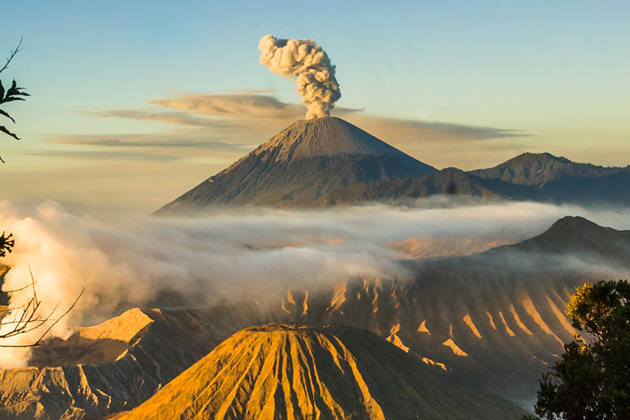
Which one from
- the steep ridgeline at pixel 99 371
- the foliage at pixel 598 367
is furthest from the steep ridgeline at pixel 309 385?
the foliage at pixel 598 367

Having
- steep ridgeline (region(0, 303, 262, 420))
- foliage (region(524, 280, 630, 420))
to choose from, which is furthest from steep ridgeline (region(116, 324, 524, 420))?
foliage (region(524, 280, 630, 420))

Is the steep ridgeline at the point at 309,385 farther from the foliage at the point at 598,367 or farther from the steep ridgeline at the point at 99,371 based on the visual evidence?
the foliage at the point at 598,367

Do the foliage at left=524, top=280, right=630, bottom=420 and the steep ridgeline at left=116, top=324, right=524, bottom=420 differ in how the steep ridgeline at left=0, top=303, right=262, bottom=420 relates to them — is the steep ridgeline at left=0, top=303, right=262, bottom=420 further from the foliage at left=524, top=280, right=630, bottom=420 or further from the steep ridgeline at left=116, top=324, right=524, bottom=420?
the foliage at left=524, top=280, right=630, bottom=420

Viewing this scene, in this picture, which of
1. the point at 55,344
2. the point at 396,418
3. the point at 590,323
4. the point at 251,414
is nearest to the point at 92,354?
the point at 55,344

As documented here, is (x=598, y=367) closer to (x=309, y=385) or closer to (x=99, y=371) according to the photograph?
(x=309, y=385)

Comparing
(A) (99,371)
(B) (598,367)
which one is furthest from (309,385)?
(B) (598,367)
